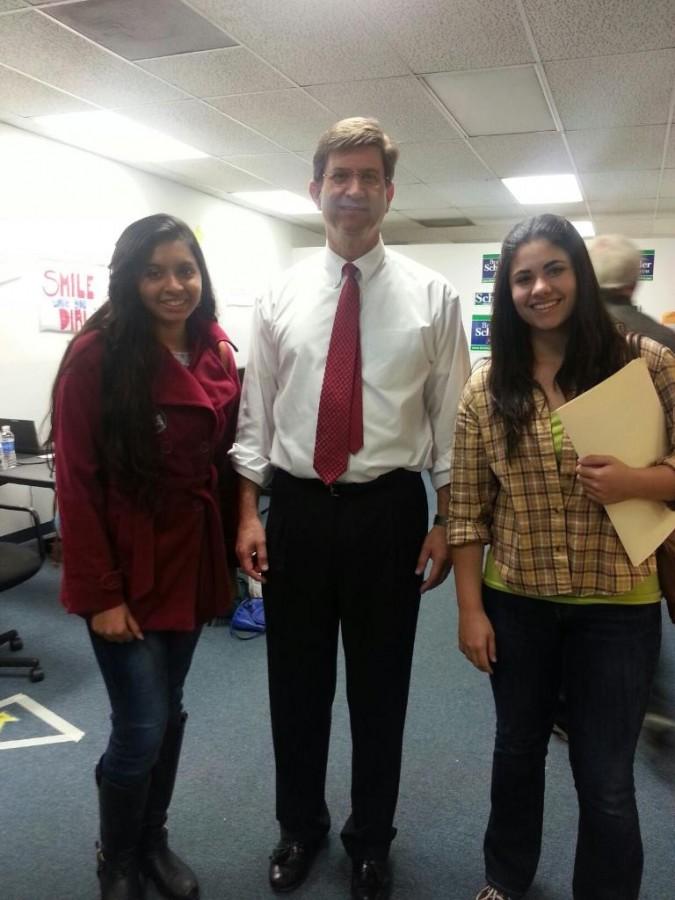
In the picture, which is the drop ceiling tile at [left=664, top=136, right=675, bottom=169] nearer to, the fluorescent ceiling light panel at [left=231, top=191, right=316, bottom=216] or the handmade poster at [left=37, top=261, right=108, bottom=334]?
the fluorescent ceiling light panel at [left=231, top=191, right=316, bottom=216]

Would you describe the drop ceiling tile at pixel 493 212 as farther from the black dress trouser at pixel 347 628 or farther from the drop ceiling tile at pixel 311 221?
the black dress trouser at pixel 347 628

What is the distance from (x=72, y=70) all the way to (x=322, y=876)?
3606 millimetres

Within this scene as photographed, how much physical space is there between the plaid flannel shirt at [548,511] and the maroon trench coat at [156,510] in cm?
56

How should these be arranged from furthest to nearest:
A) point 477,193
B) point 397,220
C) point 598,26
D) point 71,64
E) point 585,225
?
point 397,220 → point 585,225 → point 477,193 → point 71,64 → point 598,26

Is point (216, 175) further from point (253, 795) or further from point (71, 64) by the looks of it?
point (253, 795)

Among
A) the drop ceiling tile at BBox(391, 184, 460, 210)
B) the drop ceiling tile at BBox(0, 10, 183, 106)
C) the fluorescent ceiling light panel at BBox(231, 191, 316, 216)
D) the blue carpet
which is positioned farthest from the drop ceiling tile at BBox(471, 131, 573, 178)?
the blue carpet

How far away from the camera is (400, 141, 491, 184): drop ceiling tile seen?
454 cm

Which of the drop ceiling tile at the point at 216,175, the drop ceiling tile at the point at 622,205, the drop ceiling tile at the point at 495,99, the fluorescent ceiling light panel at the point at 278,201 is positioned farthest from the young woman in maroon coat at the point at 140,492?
the drop ceiling tile at the point at 622,205

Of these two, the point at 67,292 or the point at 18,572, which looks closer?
the point at 18,572

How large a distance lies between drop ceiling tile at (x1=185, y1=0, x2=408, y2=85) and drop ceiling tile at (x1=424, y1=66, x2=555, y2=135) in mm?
341

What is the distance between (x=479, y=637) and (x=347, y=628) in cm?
32

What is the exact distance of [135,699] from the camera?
133 cm


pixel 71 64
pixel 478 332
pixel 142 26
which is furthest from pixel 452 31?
pixel 478 332

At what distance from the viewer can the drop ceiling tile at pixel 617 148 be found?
4.10 meters
